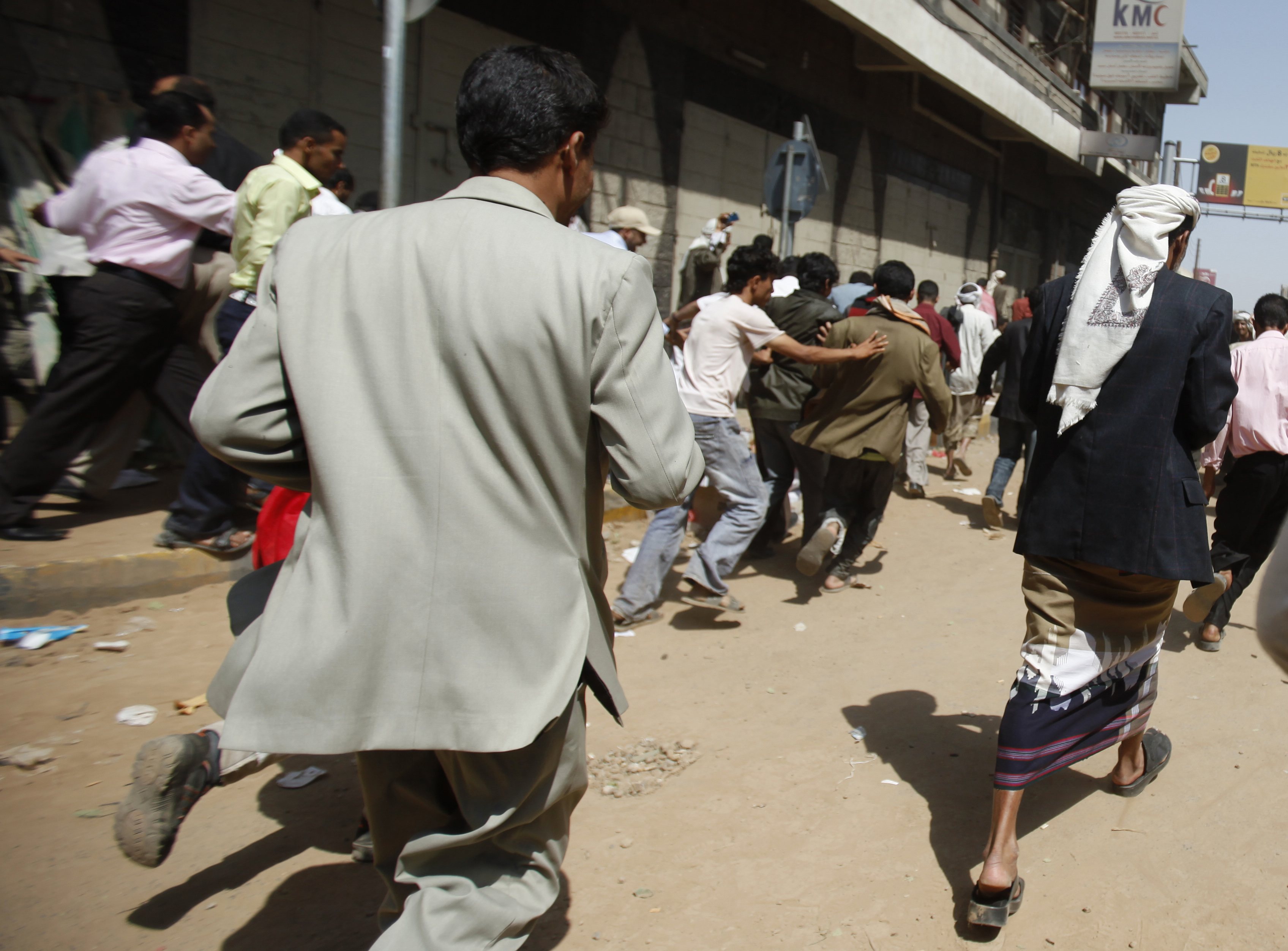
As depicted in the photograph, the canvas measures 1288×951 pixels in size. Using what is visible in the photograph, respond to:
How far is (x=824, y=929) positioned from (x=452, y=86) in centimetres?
743

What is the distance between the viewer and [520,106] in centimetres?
167

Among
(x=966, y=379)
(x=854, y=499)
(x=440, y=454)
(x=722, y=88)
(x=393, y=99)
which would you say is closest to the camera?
(x=440, y=454)

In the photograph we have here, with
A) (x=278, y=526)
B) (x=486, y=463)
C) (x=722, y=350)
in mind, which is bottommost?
(x=278, y=526)

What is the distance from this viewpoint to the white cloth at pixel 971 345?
9.42 metres

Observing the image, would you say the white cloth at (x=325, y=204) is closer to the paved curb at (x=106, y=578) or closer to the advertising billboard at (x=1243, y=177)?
the paved curb at (x=106, y=578)

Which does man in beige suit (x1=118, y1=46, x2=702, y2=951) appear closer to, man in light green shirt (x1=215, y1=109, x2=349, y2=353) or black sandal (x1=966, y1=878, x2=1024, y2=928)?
black sandal (x1=966, y1=878, x2=1024, y2=928)

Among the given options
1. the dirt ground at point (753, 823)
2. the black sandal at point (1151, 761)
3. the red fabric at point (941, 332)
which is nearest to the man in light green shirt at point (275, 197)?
the dirt ground at point (753, 823)

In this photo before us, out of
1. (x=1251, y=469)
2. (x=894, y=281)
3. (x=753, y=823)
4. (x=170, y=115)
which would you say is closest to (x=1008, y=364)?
(x=894, y=281)

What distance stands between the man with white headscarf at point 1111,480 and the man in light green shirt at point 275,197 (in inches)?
118

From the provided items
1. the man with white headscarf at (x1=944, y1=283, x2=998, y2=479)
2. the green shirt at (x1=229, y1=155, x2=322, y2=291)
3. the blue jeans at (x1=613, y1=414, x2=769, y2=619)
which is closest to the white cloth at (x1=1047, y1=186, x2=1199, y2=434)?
the blue jeans at (x1=613, y1=414, x2=769, y2=619)

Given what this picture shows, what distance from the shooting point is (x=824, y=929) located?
251 cm

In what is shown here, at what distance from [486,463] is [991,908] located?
5.99ft

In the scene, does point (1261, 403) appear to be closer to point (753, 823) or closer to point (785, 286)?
point (785, 286)

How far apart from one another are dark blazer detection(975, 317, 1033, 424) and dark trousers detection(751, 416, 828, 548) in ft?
7.22
